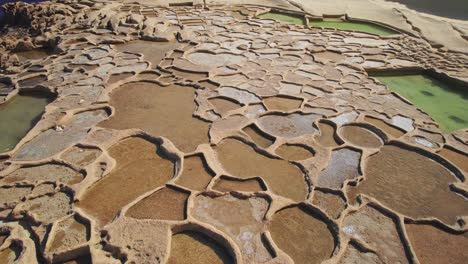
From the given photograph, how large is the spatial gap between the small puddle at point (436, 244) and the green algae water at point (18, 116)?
4.26m

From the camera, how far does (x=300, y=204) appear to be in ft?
10.2

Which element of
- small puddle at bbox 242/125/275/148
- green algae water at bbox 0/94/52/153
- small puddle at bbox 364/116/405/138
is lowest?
green algae water at bbox 0/94/52/153

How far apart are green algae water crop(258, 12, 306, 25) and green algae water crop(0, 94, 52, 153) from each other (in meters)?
6.43

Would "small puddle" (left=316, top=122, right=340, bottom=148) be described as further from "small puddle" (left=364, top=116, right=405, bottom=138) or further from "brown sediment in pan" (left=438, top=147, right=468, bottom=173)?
"brown sediment in pan" (left=438, top=147, right=468, bottom=173)

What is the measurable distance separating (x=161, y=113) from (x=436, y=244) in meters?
3.36

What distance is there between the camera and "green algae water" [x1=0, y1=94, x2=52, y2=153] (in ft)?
13.7

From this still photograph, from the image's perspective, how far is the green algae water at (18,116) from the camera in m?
4.17

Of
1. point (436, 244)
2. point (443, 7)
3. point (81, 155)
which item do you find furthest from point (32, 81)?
point (443, 7)

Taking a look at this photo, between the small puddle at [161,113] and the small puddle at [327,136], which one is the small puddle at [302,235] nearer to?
the small puddle at [327,136]

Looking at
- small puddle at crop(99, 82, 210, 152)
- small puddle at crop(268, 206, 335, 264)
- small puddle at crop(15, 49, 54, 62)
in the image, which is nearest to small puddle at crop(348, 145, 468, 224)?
small puddle at crop(268, 206, 335, 264)

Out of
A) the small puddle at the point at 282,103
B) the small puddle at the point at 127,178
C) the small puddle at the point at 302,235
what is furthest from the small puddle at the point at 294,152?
the small puddle at the point at 127,178

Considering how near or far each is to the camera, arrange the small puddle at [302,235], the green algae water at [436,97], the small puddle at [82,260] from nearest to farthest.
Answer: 1. the small puddle at [82,260]
2. the small puddle at [302,235]
3. the green algae water at [436,97]

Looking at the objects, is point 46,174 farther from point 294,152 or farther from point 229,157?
point 294,152

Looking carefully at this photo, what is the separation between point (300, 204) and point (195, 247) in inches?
40.2
